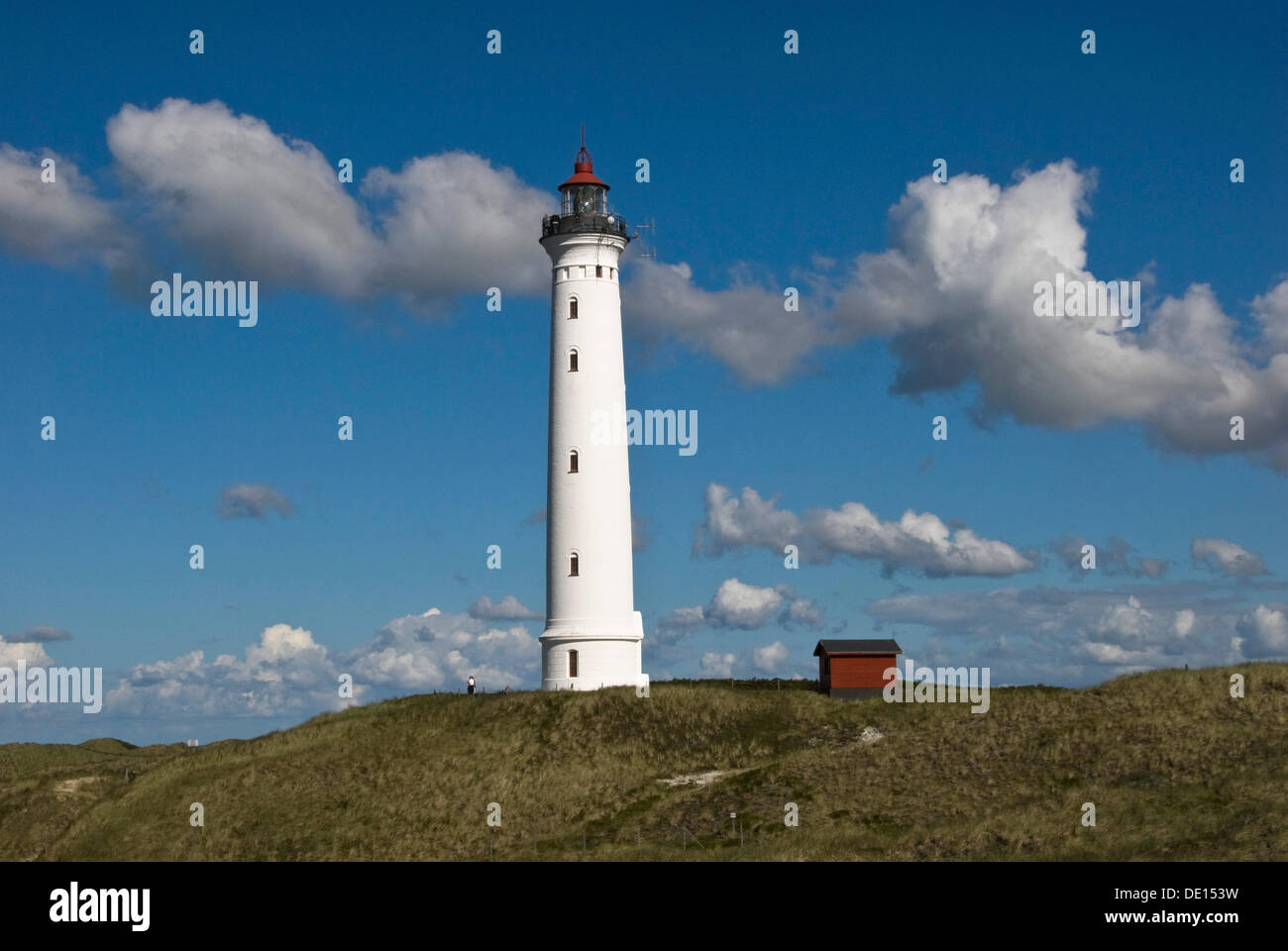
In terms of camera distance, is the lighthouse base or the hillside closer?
the hillside

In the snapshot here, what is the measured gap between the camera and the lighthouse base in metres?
59.7

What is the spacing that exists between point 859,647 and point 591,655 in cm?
1205

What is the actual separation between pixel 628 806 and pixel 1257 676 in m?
24.2

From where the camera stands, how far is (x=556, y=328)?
61.7 metres

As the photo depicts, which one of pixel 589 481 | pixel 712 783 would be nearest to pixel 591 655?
pixel 589 481

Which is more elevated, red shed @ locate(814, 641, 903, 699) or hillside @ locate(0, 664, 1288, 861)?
red shed @ locate(814, 641, 903, 699)

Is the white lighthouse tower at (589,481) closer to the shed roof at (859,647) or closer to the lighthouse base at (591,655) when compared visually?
the lighthouse base at (591,655)

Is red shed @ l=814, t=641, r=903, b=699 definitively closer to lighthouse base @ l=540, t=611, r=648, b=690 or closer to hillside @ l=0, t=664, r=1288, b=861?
hillside @ l=0, t=664, r=1288, b=861

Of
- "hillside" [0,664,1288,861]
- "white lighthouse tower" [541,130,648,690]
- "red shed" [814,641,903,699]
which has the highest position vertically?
"white lighthouse tower" [541,130,648,690]

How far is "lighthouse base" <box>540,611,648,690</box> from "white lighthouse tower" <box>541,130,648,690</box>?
0.04 metres

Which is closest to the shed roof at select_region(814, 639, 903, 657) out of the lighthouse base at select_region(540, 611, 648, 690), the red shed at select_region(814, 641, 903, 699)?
the red shed at select_region(814, 641, 903, 699)
